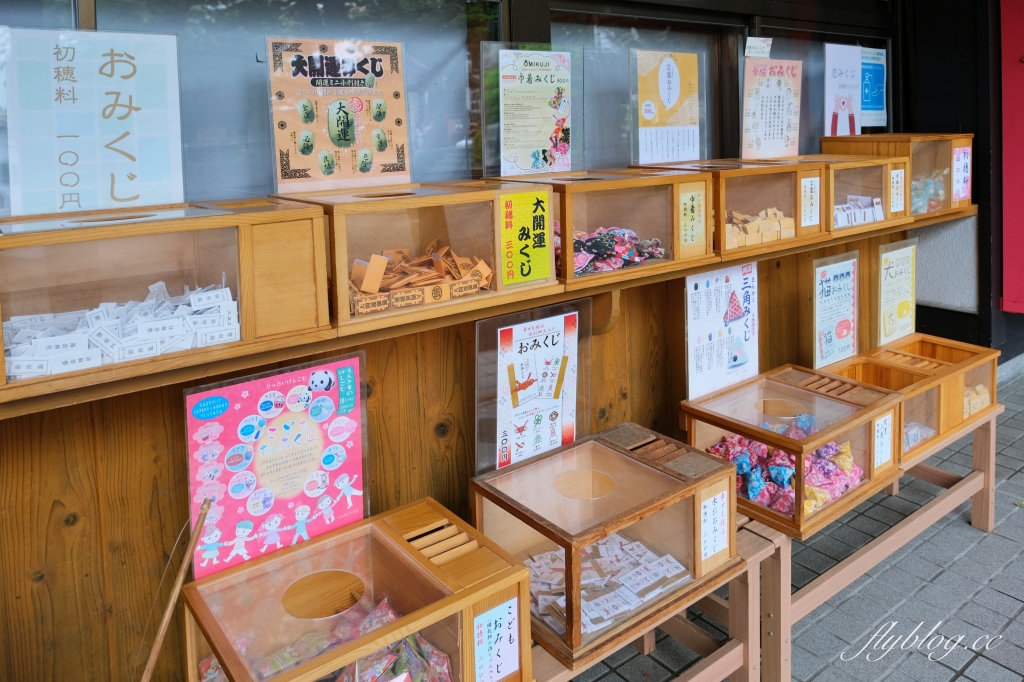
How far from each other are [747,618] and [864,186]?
1.73 meters

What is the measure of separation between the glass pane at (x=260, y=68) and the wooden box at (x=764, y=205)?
0.80m

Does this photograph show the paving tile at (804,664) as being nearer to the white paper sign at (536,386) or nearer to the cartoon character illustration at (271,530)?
the white paper sign at (536,386)

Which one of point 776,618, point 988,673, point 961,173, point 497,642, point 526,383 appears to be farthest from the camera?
point 961,173

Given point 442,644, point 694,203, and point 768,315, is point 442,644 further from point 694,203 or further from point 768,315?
point 768,315

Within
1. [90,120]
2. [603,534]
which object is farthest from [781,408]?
[90,120]

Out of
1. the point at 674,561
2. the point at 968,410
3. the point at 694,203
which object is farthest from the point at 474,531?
the point at 968,410

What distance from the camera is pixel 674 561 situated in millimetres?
2217

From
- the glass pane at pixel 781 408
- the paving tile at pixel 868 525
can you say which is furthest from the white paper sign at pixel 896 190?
the paving tile at pixel 868 525

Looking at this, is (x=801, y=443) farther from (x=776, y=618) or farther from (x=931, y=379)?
(x=931, y=379)

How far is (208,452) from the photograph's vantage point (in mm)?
1829

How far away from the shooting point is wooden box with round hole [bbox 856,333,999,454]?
3121 millimetres

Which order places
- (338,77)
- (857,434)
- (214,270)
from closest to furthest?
(214,270) → (338,77) → (857,434)

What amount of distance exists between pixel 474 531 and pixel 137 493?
801mm

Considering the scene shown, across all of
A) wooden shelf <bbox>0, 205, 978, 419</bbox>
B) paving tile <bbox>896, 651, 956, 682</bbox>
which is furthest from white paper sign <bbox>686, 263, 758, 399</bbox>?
paving tile <bbox>896, 651, 956, 682</bbox>
